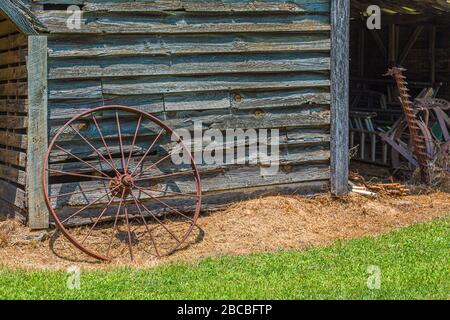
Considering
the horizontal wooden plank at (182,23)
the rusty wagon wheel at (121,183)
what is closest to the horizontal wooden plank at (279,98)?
the horizontal wooden plank at (182,23)

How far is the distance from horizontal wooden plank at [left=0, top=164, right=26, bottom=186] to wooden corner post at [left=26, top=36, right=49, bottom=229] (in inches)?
12.4

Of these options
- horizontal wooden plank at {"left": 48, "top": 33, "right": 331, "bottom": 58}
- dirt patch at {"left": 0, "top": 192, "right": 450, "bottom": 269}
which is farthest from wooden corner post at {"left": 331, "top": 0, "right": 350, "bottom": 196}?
dirt patch at {"left": 0, "top": 192, "right": 450, "bottom": 269}

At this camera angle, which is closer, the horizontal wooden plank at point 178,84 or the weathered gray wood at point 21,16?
the weathered gray wood at point 21,16

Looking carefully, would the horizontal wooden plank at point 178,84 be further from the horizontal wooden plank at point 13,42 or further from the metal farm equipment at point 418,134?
the metal farm equipment at point 418,134

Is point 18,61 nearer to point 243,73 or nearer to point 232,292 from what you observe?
point 243,73

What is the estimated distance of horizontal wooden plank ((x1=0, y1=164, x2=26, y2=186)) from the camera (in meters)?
8.69

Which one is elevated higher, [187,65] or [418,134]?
[187,65]

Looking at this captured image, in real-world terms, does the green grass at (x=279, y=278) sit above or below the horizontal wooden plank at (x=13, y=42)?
below

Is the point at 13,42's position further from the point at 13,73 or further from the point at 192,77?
the point at 192,77

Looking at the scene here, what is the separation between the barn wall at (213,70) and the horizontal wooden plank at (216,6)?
0.01m

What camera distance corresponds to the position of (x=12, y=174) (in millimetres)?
9070

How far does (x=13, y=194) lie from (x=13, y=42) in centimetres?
174

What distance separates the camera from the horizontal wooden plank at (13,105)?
8.57 m

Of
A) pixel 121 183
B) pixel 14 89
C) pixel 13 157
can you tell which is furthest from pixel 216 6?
pixel 13 157
